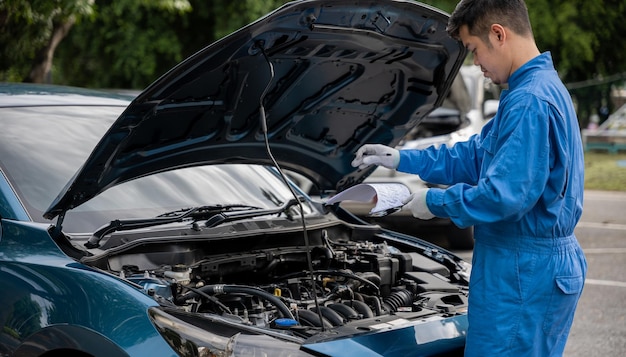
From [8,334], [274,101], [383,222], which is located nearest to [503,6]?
[274,101]

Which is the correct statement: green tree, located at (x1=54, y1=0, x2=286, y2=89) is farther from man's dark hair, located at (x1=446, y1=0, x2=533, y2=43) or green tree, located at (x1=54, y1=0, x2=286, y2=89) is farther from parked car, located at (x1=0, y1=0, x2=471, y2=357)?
man's dark hair, located at (x1=446, y1=0, x2=533, y2=43)

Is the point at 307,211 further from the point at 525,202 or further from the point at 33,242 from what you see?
the point at 525,202

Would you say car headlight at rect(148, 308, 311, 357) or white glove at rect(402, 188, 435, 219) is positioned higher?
white glove at rect(402, 188, 435, 219)

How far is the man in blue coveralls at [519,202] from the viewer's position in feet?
8.42

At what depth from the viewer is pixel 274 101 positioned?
12.1ft

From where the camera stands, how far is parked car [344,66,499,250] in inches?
333

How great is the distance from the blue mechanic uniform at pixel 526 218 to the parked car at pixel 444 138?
4499mm

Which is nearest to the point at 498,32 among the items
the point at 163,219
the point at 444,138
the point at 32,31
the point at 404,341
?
the point at 404,341

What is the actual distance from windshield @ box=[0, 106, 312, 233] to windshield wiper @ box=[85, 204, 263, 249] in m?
0.06

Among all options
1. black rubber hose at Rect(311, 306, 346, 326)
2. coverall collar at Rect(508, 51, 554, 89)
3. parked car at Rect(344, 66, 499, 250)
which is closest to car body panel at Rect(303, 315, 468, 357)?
black rubber hose at Rect(311, 306, 346, 326)

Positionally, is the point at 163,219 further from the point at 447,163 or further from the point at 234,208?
the point at 447,163

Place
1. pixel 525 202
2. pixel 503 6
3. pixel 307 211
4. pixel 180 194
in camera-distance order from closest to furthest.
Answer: pixel 525 202 < pixel 503 6 < pixel 180 194 < pixel 307 211

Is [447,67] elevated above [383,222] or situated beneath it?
elevated above

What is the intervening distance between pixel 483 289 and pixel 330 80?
1.35 metres
